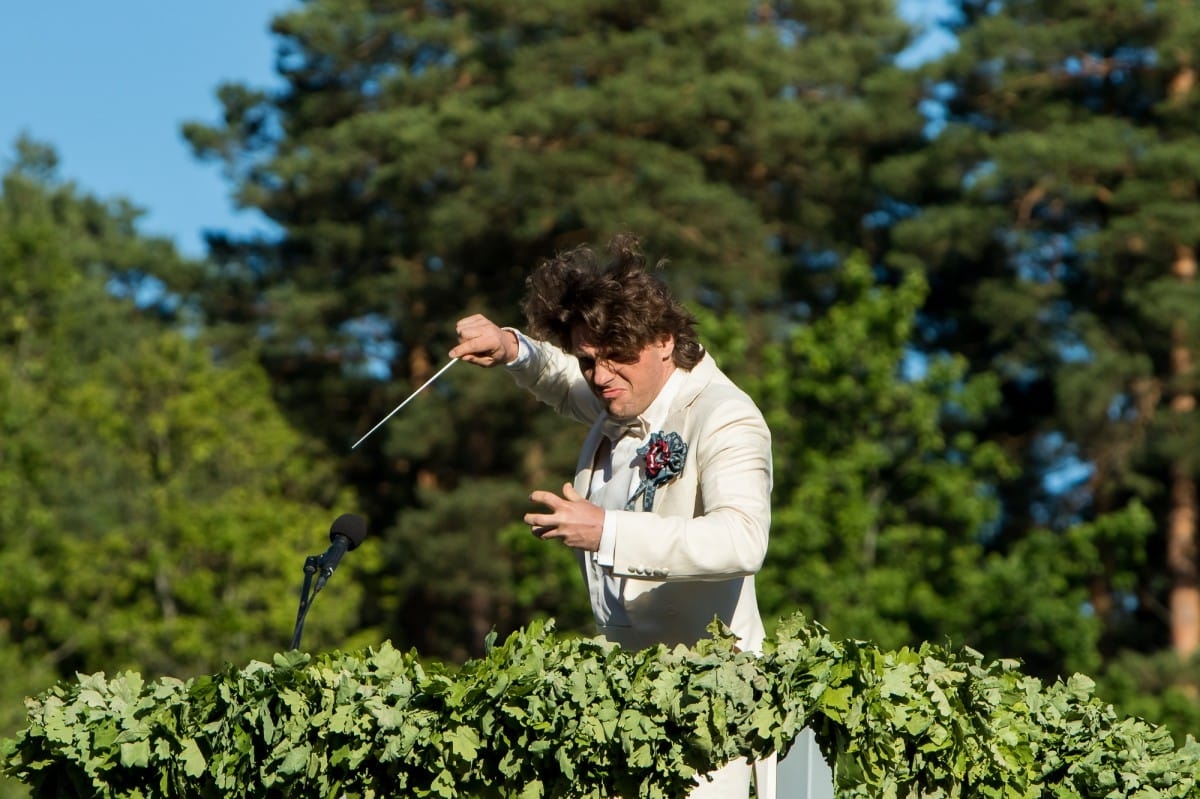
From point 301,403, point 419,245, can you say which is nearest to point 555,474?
point 419,245

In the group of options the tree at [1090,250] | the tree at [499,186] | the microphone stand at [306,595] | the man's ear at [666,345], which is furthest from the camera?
the tree at [499,186]

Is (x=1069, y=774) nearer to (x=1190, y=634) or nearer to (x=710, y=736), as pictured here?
(x=710, y=736)

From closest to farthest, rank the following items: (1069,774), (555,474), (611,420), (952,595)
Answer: (1069,774) < (611,420) < (952,595) < (555,474)

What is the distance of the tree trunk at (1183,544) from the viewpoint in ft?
96.9

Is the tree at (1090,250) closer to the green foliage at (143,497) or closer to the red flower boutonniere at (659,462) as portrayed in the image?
the green foliage at (143,497)

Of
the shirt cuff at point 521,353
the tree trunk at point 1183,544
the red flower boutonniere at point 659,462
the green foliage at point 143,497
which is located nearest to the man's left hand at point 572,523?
the red flower boutonniere at point 659,462

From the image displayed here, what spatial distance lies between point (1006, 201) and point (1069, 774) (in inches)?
1040

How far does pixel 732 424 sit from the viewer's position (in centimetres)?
514

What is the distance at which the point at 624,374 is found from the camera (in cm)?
529

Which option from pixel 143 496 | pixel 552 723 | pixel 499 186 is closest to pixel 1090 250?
pixel 499 186

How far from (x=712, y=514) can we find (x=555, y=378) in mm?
1352

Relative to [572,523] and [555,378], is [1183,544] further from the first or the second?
[572,523]

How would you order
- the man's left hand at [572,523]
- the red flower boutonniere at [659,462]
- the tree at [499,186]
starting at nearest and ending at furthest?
the man's left hand at [572,523] → the red flower boutonniere at [659,462] → the tree at [499,186]

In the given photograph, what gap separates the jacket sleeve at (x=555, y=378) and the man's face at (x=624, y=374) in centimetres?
70
